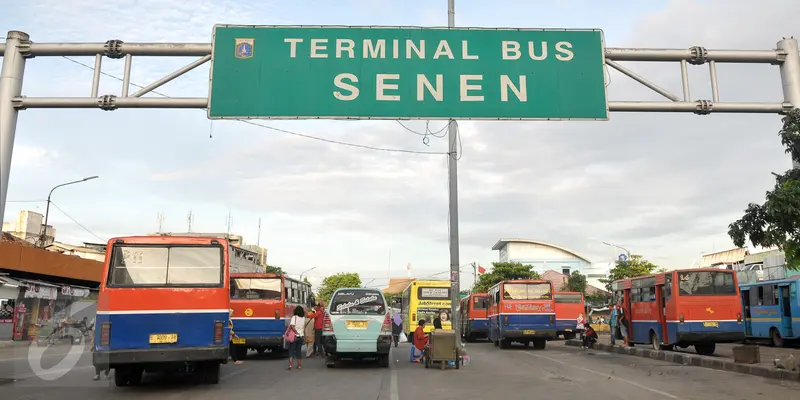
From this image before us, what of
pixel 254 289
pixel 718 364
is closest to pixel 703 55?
pixel 718 364

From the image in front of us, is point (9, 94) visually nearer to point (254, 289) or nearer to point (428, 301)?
point (254, 289)

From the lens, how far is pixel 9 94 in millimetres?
9469

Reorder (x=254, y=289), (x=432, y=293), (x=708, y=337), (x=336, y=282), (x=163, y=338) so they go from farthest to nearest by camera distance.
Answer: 1. (x=336, y=282)
2. (x=432, y=293)
3. (x=708, y=337)
4. (x=254, y=289)
5. (x=163, y=338)

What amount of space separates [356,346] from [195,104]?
8.63 meters

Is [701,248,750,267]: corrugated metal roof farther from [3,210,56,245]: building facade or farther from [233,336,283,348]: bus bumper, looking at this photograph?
[3,210,56,245]: building facade

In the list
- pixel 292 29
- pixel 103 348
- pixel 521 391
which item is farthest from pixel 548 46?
pixel 103 348

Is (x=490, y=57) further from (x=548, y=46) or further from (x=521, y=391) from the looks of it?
(x=521, y=391)

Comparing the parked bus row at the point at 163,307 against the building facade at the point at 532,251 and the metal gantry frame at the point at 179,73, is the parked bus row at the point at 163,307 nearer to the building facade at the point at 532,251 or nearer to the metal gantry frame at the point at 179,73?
the metal gantry frame at the point at 179,73

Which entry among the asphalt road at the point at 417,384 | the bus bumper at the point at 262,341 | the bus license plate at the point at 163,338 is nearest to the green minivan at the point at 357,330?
the asphalt road at the point at 417,384

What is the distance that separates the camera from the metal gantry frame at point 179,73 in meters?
9.37

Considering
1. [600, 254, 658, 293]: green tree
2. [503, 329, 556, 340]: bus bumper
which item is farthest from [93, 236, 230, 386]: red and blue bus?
[600, 254, 658, 293]: green tree

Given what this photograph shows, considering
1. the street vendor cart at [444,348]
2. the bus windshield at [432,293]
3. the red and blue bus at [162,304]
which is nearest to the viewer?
the red and blue bus at [162,304]

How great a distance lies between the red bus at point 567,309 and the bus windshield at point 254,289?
74.7 feet

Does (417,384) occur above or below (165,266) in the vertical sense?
below
